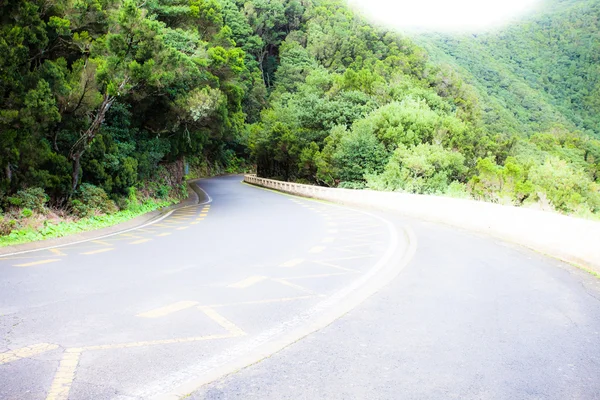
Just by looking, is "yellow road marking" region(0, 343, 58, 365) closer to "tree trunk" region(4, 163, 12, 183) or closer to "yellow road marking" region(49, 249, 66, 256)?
"yellow road marking" region(49, 249, 66, 256)

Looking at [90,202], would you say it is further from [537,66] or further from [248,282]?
[537,66]

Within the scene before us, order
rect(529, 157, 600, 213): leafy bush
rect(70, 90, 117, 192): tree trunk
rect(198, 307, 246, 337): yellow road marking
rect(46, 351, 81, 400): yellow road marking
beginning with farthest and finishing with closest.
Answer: rect(529, 157, 600, 213): leafy bush < rect(70, 90, 117, 192): tree trunk < rect(198, 307, 246, 337): yellow road marking < rect(46, 351, 81, 400): yellow road marking

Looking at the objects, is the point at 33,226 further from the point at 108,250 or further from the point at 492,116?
the point at 492,116

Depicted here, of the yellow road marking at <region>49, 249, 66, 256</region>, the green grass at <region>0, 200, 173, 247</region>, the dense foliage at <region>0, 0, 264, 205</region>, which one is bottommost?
the green grass at <region>0, 200, 173, 247</region>

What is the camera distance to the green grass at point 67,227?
37.0 feet

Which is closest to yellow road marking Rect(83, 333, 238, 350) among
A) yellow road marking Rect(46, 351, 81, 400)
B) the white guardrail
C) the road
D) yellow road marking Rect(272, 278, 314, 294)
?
the road

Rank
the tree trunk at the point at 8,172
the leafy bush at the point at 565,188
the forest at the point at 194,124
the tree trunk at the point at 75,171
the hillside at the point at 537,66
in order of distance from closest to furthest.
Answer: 1. the tree trunk at the point at 8,172
2. the forest at the point at 194,124
3. the tree trunk at the point at 75,171
4. the leafy bush at the point at 565,188
5. the hillside at the point at 537,66

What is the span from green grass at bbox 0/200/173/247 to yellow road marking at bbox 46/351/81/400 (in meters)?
8.17

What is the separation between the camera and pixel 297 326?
4.84 meters

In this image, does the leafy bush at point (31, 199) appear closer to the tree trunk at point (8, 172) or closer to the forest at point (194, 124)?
the forest at point (194, 124)

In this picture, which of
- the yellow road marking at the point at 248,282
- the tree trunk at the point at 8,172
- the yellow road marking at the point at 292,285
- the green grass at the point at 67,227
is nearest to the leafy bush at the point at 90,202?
the green grass at the point at 67,227

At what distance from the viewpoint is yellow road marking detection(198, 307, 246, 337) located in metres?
4.64

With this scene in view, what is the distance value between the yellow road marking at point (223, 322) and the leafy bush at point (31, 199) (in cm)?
994

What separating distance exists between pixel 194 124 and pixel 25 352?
80.7ft
